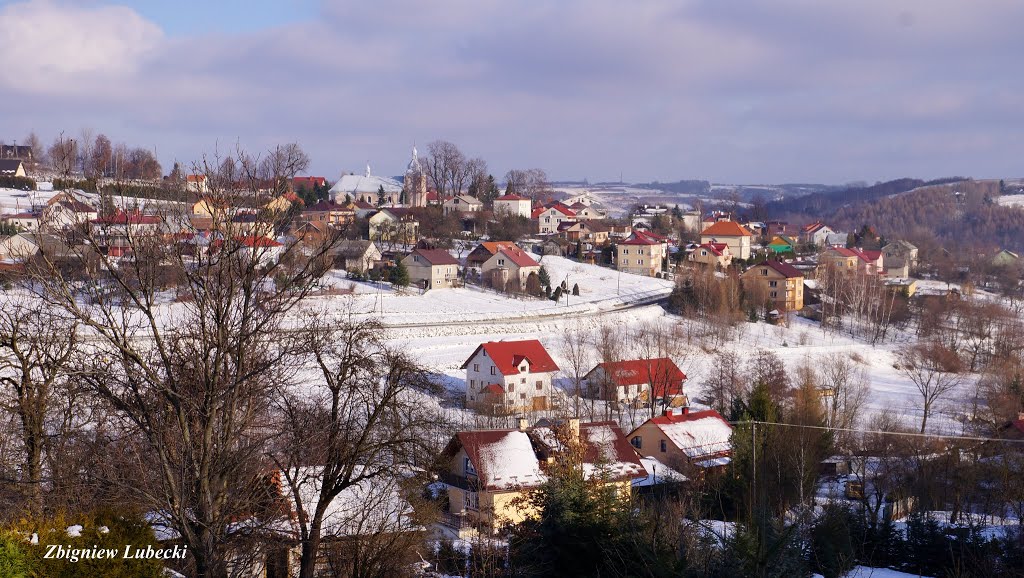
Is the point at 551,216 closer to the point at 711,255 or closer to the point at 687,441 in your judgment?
the point at 711,255

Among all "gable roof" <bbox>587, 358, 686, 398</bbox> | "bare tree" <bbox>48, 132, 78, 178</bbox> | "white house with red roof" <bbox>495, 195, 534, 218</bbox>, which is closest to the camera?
"bare tree" <bbox>48, 132, 78, 178</bbox>

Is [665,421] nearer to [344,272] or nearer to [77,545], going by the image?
[77,545]

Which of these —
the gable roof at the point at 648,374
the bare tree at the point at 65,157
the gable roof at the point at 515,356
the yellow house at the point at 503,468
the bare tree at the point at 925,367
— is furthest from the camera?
the bare tree at the point at 925,367

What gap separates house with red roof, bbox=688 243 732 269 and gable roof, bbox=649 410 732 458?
942 inches

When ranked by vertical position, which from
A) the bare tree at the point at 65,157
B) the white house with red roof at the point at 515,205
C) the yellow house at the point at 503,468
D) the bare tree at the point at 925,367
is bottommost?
the bare tree at the point at 925,367

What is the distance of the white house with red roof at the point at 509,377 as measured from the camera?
799 inches

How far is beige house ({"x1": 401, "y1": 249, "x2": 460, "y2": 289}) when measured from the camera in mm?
31312

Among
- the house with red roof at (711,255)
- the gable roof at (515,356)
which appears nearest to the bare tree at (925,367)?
the gable roof at (515,356)

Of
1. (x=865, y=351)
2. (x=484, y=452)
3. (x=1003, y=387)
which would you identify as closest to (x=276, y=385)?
(x=484, y=452)

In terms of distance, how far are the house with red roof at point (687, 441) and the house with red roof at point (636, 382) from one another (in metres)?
3.85

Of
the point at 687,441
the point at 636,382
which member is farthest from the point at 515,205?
the point at 687,441

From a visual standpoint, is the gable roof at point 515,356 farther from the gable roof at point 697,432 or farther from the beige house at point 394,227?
the beige house at point 394,227

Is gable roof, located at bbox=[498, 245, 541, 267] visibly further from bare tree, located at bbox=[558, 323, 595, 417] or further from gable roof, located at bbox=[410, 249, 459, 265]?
bare tree, located at bbox=[558, 323, 595, 417]

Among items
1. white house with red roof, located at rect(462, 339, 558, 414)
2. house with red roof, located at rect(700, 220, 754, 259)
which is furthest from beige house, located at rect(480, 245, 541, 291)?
house with red roof, located at rect(700, 220, 754, 259)
